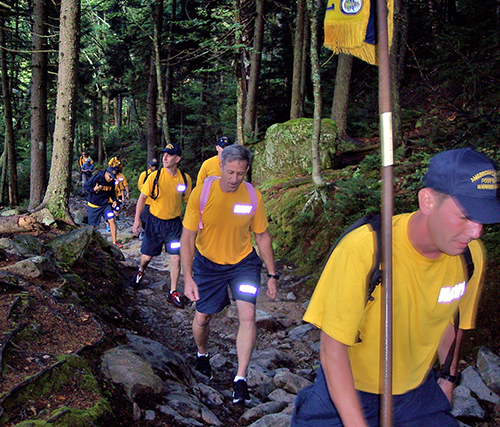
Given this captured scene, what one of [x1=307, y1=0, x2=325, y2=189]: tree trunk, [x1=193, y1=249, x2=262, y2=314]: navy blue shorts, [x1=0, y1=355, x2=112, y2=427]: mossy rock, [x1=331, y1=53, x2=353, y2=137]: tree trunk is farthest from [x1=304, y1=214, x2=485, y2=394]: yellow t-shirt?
[x1=331, y1=53, x2=353, y2=137]: tree trunk

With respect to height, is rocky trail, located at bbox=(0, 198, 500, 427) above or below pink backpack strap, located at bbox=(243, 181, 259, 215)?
below

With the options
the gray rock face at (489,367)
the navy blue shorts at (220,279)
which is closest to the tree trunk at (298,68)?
the navy blue shorts at (220,279)

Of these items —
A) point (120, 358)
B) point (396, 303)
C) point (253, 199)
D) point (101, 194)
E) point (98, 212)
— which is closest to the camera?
point (396, 303)

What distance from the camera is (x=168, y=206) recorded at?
740cm

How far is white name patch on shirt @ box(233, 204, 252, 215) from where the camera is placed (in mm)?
4531

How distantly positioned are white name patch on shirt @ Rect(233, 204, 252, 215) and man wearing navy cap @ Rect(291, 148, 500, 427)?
103 inches

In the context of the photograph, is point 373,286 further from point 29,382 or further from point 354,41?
point 29,382

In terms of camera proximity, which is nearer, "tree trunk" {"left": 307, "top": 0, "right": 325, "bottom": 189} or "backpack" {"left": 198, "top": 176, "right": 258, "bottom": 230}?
"backpack" {"left": 198, "top": 176, "right": 258, "bottom": 230}

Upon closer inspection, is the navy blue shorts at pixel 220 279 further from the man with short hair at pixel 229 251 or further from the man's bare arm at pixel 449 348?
the man's bare arm at pixel 449 348

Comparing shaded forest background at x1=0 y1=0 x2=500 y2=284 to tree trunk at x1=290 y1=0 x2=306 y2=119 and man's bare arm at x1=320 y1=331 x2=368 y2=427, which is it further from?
man's bare arm at x1=320 y1=331 x2=368 y2=427

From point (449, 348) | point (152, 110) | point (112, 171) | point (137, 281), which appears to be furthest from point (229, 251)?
point (152, 110)

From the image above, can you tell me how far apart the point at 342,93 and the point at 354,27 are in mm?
13244

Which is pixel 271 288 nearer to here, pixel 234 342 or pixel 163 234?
pixel 234 342

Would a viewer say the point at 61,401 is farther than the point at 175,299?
No
